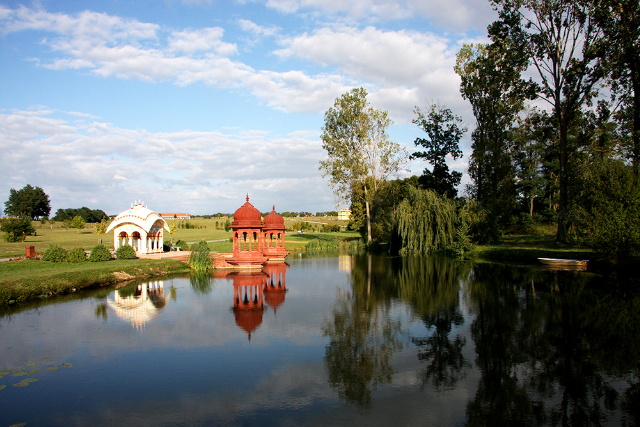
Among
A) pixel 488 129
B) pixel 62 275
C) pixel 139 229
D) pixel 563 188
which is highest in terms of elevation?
pixel 488 129

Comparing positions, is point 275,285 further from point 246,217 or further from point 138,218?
point 138,218

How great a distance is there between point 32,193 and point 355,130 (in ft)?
217

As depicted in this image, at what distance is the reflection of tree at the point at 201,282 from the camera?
18872 millimetres

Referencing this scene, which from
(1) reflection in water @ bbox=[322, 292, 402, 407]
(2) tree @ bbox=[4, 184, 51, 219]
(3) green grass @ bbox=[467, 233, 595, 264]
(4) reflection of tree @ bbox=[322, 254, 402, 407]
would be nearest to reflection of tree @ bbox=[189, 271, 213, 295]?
(4) reflection of tree @ bbox=[322, 254, 402, 407]

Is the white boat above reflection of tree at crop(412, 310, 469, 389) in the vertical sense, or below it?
above

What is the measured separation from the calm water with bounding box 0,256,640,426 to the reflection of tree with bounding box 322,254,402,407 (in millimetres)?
45

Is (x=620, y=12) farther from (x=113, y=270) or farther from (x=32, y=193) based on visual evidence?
(x=32, y=193)

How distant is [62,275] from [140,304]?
492cm

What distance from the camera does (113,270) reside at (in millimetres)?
21016

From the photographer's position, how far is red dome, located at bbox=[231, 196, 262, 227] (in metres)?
26.9

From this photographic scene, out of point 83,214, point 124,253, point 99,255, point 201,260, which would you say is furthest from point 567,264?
point 83,214

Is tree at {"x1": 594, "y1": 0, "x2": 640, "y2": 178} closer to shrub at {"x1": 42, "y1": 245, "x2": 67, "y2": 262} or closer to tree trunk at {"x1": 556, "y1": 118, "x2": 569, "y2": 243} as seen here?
tree trunk at {"x1": 556, "y1": 118, "x2": 569, "y2": 243}

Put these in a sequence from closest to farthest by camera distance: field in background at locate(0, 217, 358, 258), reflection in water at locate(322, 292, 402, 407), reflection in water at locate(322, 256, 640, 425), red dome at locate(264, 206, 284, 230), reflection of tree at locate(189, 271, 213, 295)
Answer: reflection in water at locate(322, 256, 640, 425) < reflection in water at locate(322, 292, 402, 407) < reflection of tree at locate(189, 271, 213, 295) < red dome at locate(264, 206, 284, 230) < field in background at locate(0, 217, 358, 258)

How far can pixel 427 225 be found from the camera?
1401 inches
